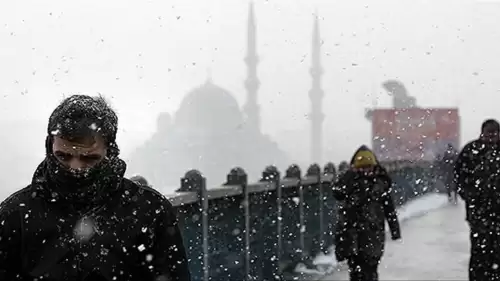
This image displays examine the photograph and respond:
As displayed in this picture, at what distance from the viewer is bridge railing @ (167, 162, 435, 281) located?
6763 millimetres

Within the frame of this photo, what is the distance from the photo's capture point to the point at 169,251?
2.85 metres

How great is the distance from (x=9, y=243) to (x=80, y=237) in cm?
23

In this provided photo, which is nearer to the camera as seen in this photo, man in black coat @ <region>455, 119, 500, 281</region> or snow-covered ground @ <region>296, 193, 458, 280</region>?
man in black coat @ <region>455, 119, 500, 281</region>

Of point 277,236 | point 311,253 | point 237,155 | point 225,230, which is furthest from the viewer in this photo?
point 237,155

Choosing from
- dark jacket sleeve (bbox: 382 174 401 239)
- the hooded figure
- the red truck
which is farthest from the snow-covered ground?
the red truck

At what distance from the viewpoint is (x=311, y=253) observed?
11422 millimetres

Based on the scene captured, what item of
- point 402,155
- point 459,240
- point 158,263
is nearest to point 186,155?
point 402,155

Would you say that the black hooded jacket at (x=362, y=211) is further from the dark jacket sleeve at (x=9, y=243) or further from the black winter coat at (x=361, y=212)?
the dark jacket sleeve at (x=9, y=243)

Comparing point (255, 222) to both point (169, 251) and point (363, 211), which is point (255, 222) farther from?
point (169, 251)

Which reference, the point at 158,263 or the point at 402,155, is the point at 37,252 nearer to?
the point at 158,263

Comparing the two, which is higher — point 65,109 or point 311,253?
point 65,109

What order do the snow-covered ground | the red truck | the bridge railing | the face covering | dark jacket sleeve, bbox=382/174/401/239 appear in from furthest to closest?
the red truck, the snow-covered ground, dark jacket sleeve, bbox=382/174/401/239, the bridge railing, the face covering

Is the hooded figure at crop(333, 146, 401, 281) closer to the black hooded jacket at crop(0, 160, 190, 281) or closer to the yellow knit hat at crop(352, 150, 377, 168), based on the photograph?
the yellow knit hat at crop(352, 150, 377, 168)

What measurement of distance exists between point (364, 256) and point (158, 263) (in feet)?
17.2
